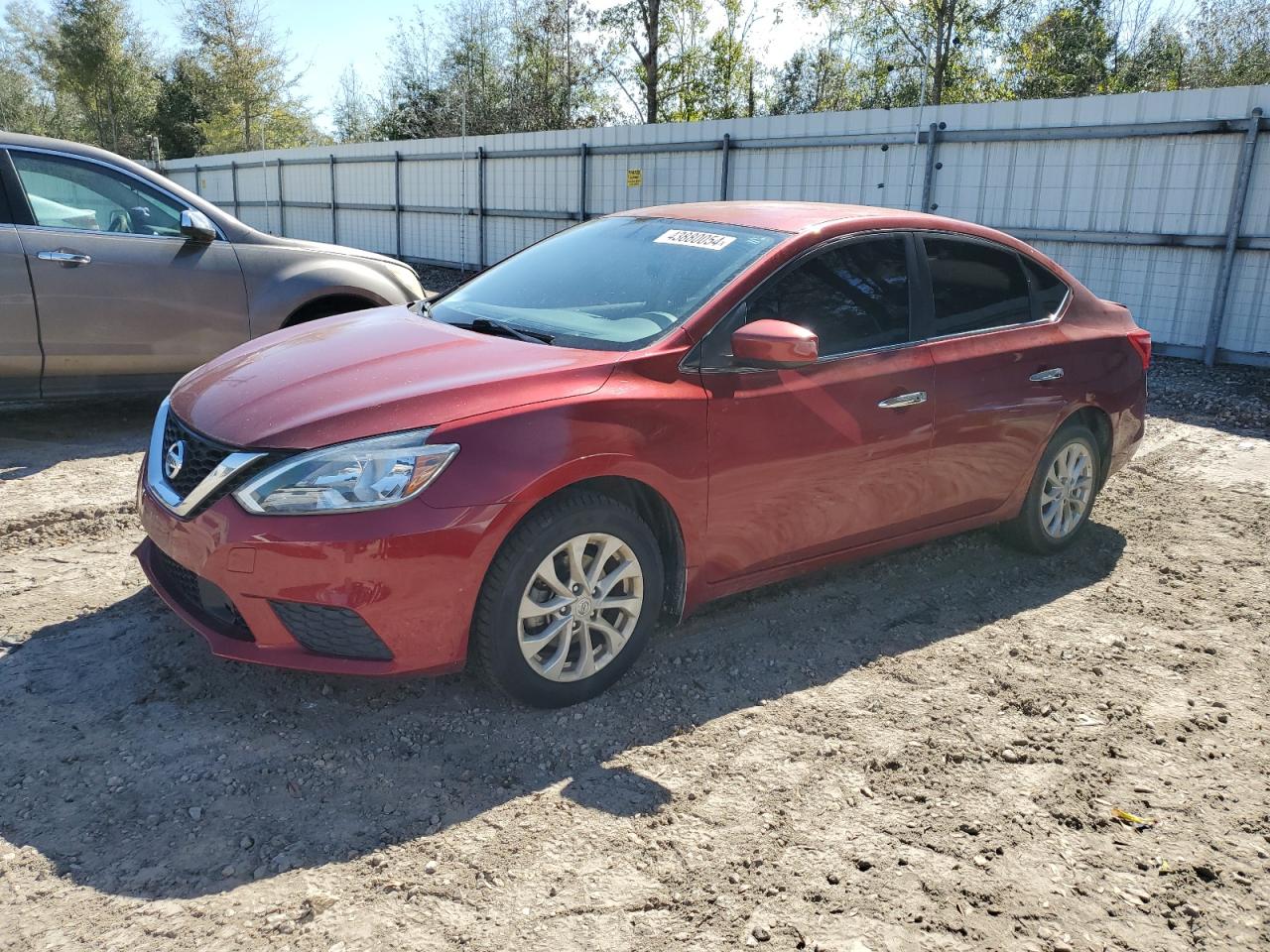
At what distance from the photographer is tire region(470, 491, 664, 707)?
3104 millimetres

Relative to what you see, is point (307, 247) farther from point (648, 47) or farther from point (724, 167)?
point (648, 47)

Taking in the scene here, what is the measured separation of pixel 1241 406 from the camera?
877 centimetres

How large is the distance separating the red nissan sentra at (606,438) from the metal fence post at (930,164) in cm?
760

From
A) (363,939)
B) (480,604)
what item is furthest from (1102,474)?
(363,939)

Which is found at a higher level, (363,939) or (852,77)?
(852,77)

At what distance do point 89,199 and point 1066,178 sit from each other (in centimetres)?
945

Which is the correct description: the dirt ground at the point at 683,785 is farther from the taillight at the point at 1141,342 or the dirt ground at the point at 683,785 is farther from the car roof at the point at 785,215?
the car roof at the point at 785,215

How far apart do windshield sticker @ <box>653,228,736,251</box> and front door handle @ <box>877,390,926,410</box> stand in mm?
875

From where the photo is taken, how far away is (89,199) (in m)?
6.15

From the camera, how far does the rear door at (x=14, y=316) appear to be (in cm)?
579

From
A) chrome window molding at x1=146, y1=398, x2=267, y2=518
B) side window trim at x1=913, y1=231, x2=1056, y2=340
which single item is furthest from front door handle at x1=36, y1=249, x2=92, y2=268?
side window trim at x1=913, y1=231, x2=1056, y2=340

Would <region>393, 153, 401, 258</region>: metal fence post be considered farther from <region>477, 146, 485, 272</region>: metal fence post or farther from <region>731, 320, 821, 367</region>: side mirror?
<region>731, 320, 821, 367</region>: side mirror

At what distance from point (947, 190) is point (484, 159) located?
9767 millimetres

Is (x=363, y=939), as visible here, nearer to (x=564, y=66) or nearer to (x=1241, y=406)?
(x=1241, y=406)
